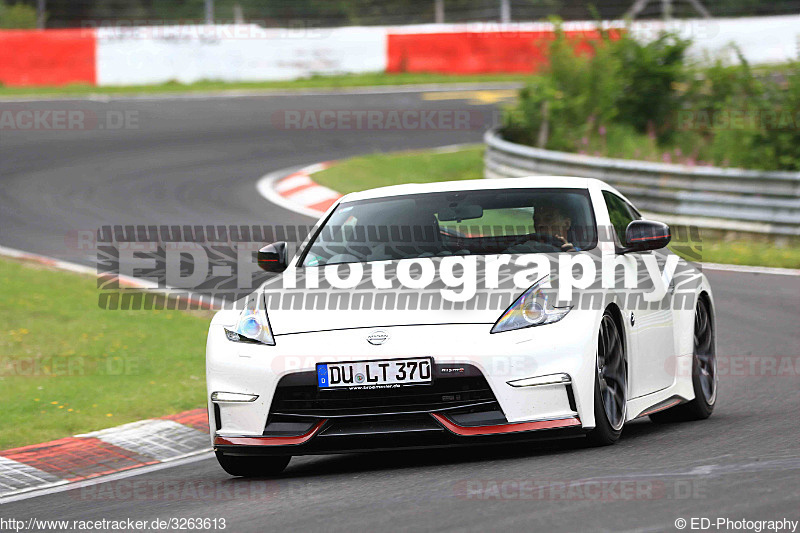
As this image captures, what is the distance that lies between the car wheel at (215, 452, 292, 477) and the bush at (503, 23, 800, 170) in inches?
486

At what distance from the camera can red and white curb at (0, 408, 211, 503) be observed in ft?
22.7

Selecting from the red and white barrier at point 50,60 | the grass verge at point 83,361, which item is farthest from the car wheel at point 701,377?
the red and white barrier at point 50,60

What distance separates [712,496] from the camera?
4.87 m

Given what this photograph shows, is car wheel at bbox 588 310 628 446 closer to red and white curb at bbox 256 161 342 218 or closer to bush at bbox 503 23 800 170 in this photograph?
red and white curb at bbox 256 161 342 218

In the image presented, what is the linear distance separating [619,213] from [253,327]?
2493 millimetres

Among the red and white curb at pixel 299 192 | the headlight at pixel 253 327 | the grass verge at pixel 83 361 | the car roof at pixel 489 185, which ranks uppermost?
the car roof at pixel 489 185

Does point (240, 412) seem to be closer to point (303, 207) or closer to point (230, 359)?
point (230, 359)

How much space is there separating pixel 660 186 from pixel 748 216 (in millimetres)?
1286

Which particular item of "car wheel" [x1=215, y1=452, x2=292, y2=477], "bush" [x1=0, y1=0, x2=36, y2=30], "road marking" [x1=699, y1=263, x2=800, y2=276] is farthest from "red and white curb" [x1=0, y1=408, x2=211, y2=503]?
"bush" [x1=0, y1=0, x2=36, y2=30]

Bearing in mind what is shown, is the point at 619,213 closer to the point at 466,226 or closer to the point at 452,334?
the point at 466,226

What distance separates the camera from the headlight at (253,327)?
20.3ft

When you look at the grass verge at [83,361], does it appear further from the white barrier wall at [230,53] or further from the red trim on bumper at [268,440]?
the white barrier wall at [230,53]

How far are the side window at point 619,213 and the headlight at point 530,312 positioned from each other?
125 centimetres

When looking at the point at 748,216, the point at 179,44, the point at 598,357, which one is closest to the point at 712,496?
the point at 598,357
